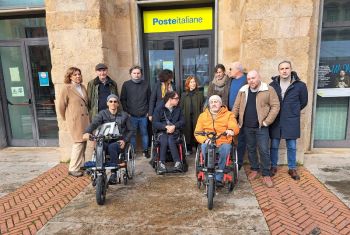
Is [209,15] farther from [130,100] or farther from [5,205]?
[5,205]

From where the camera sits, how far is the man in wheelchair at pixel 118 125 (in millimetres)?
3773

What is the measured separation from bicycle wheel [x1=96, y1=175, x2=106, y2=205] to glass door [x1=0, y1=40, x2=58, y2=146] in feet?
11.6

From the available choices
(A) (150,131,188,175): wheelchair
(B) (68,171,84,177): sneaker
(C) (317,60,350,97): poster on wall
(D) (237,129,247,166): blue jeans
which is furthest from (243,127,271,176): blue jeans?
(B) (68,171,84,177): sneaker

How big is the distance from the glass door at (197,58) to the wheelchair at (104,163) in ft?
8.07

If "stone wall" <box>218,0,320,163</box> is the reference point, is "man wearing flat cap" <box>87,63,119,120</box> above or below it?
below

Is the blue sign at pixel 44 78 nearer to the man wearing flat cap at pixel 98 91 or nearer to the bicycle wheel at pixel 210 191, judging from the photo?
the man wearing flat cap at pixel 98 91

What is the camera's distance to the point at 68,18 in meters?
4.83

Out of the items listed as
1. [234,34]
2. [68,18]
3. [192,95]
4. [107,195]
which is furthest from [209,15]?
[107,195]

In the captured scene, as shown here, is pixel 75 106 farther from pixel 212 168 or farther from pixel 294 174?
pixel 294 174

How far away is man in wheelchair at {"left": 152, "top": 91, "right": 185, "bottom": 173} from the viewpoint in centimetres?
439

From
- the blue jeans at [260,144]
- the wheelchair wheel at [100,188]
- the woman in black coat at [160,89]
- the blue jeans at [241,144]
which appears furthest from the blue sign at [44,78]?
the blue jeans at [260,144]

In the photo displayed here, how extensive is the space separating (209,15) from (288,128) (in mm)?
2987

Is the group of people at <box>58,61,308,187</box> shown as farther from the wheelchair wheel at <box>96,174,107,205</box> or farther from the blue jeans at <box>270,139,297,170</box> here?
the wheelchair wheel at <box>96,174,107,205</box>

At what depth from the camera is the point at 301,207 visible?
130 inches
